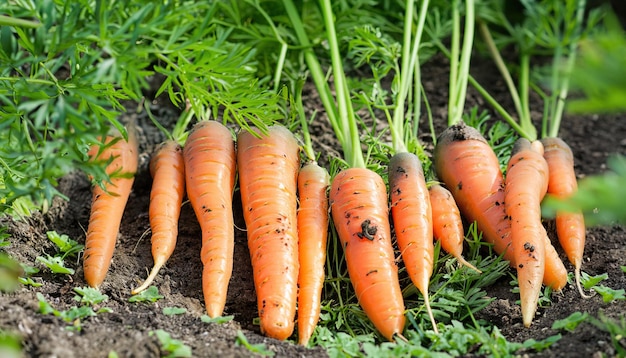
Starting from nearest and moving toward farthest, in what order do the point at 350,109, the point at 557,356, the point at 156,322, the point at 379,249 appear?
1. the point at 557,356
2. the point at 156,322
3. the point at 379,249
4. the point at 350,109

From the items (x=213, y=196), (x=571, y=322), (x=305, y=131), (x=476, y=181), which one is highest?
(x=305, y=131)

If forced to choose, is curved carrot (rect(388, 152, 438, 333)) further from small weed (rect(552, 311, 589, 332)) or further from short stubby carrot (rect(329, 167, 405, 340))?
small weed (rect(552, 311, 589, 332))

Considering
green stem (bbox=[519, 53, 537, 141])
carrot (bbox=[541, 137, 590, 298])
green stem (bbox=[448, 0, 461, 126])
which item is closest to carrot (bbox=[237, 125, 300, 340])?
green stem (bbox=[448, 0, 461, 126])

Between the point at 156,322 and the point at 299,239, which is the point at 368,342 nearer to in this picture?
the point at 299,239

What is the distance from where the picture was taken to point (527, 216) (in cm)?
193

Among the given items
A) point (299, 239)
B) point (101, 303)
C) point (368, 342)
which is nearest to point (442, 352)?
point (368, 342)

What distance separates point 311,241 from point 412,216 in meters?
0.29

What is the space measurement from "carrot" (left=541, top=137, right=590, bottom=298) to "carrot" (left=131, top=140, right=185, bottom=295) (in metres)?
1.09

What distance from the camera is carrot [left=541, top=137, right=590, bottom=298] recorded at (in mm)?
1946

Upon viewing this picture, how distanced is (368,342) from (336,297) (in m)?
0.26

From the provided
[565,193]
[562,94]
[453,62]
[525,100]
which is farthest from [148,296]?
[562,94]

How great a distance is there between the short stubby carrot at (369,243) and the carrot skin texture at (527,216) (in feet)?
1.05

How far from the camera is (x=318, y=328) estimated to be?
1.73 m

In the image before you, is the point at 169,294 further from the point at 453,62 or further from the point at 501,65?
the point at 501,65
